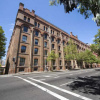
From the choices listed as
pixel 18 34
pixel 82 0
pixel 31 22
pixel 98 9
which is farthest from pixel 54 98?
pixel 31 22

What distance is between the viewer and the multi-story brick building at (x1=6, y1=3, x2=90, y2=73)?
18641mm

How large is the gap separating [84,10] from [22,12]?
23653 mm

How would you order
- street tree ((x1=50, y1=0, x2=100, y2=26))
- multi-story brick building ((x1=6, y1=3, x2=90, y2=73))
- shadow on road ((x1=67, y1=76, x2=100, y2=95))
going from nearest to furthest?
street tree ((x1=50, y1=0, x2=100, y2=26))
shadow on road ((x1=67, y1=76, x2=100, y2=95))
multi-story brick building ((x1=6, y1=3, x2=90, y2=73))

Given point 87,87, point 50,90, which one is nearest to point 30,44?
point 50,90

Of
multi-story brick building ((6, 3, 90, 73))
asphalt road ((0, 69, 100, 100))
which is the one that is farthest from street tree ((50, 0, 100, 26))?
multi-story brick building ((6, 3, 90, 73))

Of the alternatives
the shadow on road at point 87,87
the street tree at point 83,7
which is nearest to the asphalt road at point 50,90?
the shadow on road at point 87,87

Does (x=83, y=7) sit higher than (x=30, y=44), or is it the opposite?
(x=30, y=44)

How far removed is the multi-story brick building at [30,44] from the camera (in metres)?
18.6

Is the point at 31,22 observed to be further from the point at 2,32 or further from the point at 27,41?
the point at 2,32

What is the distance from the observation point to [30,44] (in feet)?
71.8

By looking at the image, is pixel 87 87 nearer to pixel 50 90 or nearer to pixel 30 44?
pixel 50 90

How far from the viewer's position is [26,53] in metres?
20.4

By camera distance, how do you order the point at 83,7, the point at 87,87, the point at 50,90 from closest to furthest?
the point at 83,7 < the point at 50,90 < the point at 87,87

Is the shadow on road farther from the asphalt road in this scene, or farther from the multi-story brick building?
the multi-story brick building
